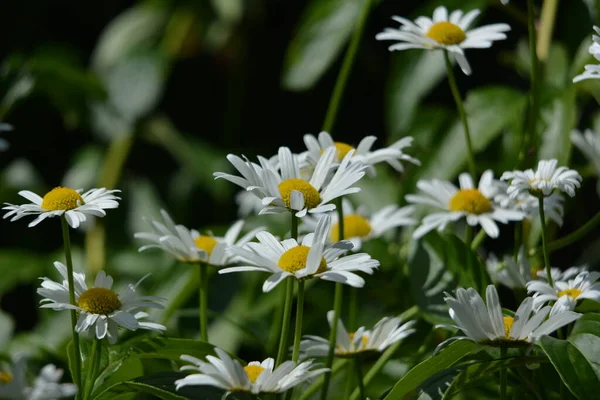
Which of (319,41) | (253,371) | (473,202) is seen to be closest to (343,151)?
(473,202)

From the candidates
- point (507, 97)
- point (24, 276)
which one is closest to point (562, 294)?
point (507, 97)

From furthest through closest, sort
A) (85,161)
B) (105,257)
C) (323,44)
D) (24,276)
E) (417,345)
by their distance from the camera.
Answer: (85,161) → (105,257) → (24,276) → (323,44) → (417,345)

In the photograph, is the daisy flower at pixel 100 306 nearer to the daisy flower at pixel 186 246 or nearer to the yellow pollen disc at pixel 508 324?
the daisy flower at pixel 186 246

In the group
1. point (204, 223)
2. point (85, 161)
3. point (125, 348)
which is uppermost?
point (125, 348)

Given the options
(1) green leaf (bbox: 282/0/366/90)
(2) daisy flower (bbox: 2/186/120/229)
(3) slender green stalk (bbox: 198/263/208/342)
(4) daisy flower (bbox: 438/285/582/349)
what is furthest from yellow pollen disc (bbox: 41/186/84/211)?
(1) green leaf (bbox: 282/0/366/90)

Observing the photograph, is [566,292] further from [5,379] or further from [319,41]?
[319,41]

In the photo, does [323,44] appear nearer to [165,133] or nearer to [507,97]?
[507,97]

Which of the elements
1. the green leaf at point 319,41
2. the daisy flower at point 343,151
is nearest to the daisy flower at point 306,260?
the daisy flower at point 343,151

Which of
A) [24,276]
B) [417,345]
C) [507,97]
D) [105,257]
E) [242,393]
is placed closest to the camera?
[242,393]
